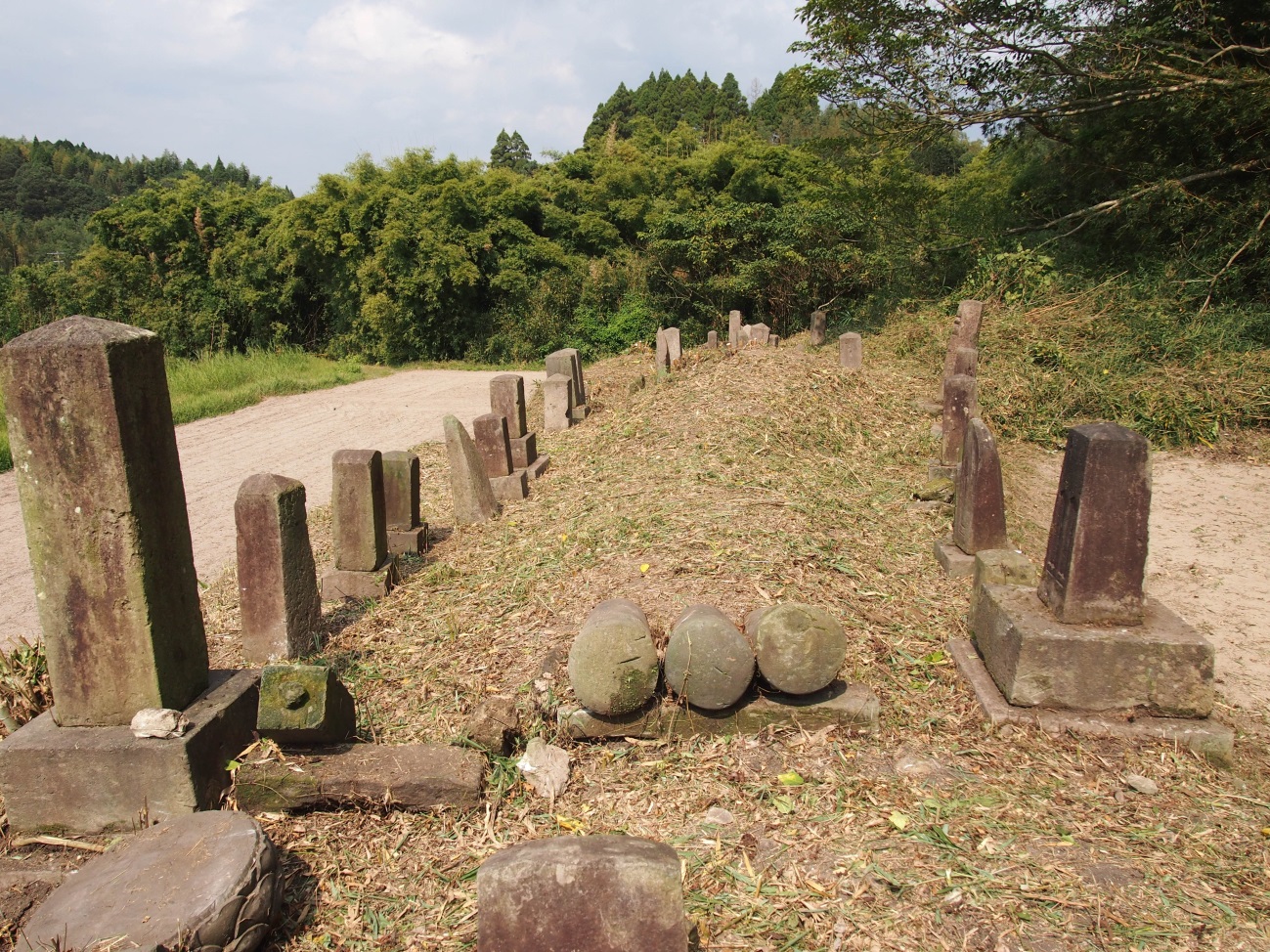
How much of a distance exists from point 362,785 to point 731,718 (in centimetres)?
164

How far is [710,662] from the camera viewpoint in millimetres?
3559

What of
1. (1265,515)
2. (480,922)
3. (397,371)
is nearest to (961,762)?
(480,922)

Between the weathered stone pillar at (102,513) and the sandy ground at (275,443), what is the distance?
2.63 meters

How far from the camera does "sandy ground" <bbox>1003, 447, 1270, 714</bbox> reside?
16.5 ft

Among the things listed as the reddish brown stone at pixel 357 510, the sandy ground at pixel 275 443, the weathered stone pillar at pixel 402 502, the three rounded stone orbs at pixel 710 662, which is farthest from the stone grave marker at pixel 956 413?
the sandy ground at pixel 275 443

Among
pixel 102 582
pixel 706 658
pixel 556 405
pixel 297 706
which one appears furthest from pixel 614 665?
pixel 556 405

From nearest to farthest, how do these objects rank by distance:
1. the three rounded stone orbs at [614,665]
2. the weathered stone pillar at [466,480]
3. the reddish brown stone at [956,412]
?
1. the three rounded stone orbs at [614,665]
2. the weathered stone pillar at [466,480]
3. the reddish brown stone at [956,412]

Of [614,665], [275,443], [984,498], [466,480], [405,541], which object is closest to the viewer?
[614,665]

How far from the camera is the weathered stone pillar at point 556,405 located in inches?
436

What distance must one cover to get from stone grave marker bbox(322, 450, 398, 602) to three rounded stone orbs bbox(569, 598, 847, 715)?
257cm

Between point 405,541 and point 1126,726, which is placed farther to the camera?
point 405,541

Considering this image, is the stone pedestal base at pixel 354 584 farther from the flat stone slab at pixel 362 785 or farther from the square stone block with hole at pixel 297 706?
the flat stone slab at pixel 362 785

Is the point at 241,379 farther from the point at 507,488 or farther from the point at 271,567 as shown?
the point at 271,567

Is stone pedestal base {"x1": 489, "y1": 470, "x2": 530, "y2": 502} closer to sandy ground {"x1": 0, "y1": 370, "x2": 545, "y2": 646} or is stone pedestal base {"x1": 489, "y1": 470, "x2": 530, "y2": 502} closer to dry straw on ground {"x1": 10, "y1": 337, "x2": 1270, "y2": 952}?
dry straw on ground {"x1": 10, "y1": 337, "x2": 1270, "y2": 952}
